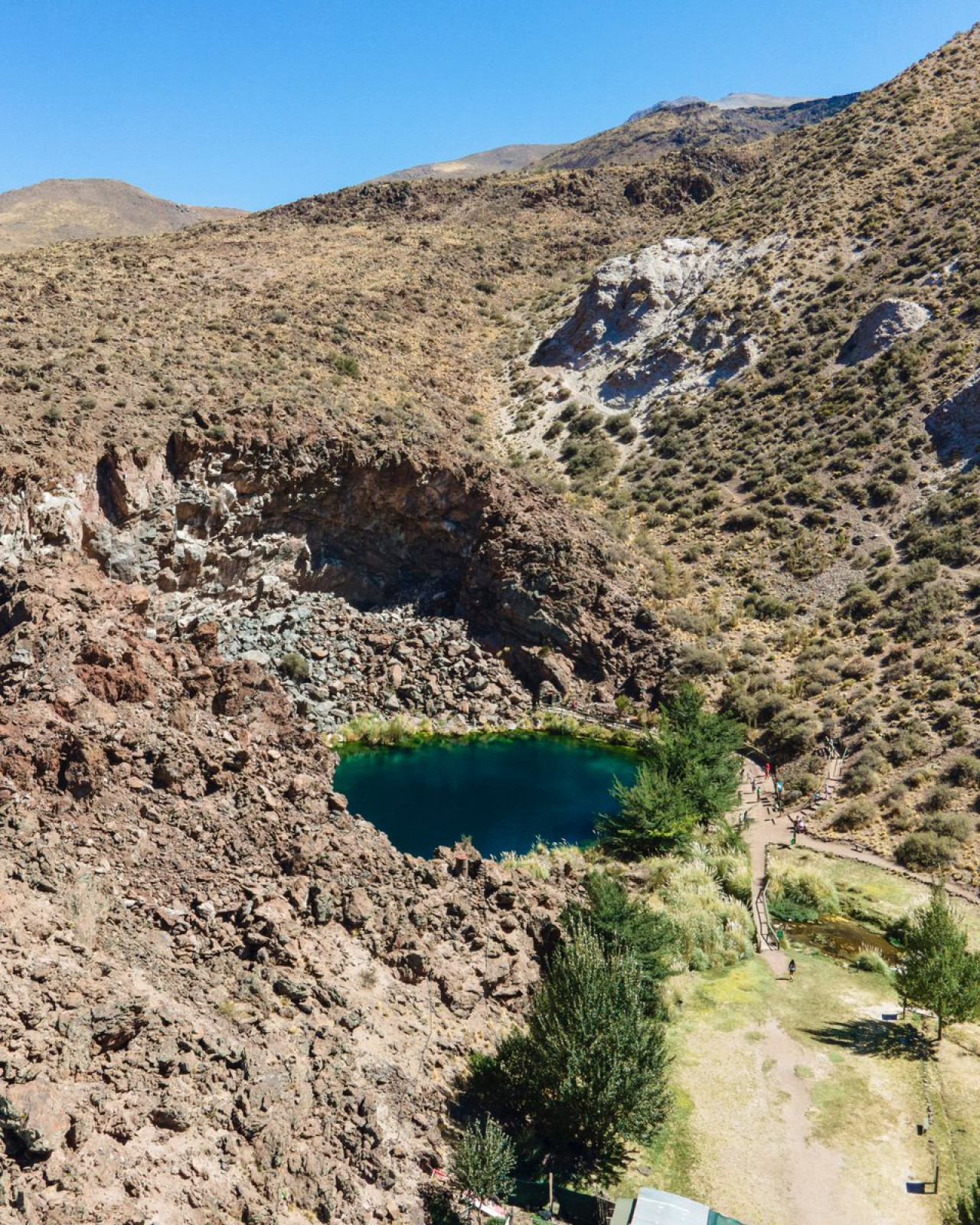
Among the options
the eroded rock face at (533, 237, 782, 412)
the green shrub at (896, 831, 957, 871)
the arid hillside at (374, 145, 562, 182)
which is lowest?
the green shrub at (896, 831, 957, 871)

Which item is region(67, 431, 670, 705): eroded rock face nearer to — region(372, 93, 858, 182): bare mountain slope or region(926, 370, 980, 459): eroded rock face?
region(926, 370, 980, 459): eroded rock face

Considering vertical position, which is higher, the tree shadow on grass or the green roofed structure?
the tree shadow on grass

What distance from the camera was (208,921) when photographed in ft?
62.0

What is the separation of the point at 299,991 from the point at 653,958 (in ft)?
28.4

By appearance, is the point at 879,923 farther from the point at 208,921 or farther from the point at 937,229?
the point at 937,229

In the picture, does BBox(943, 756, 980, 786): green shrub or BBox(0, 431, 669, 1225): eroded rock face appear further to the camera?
BBox(943, 756, 980, 786): green shrub

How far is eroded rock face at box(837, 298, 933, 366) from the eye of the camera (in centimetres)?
5444

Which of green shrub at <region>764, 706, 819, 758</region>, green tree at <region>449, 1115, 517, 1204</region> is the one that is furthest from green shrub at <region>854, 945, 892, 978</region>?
green shrub at <region>764, 706, 819, 758</region>

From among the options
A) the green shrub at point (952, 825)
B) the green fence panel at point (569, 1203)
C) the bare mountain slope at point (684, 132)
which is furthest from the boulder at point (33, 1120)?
the bare mountain slope at point (684, 132)

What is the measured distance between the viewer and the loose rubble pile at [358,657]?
134 feet

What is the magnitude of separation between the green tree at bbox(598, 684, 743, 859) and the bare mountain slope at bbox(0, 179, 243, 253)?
388ft

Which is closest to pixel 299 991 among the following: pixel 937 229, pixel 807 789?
pixel 807 789

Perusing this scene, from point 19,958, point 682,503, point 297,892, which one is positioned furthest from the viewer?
point 682,503

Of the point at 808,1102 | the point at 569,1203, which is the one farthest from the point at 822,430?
the point at 569,1203
